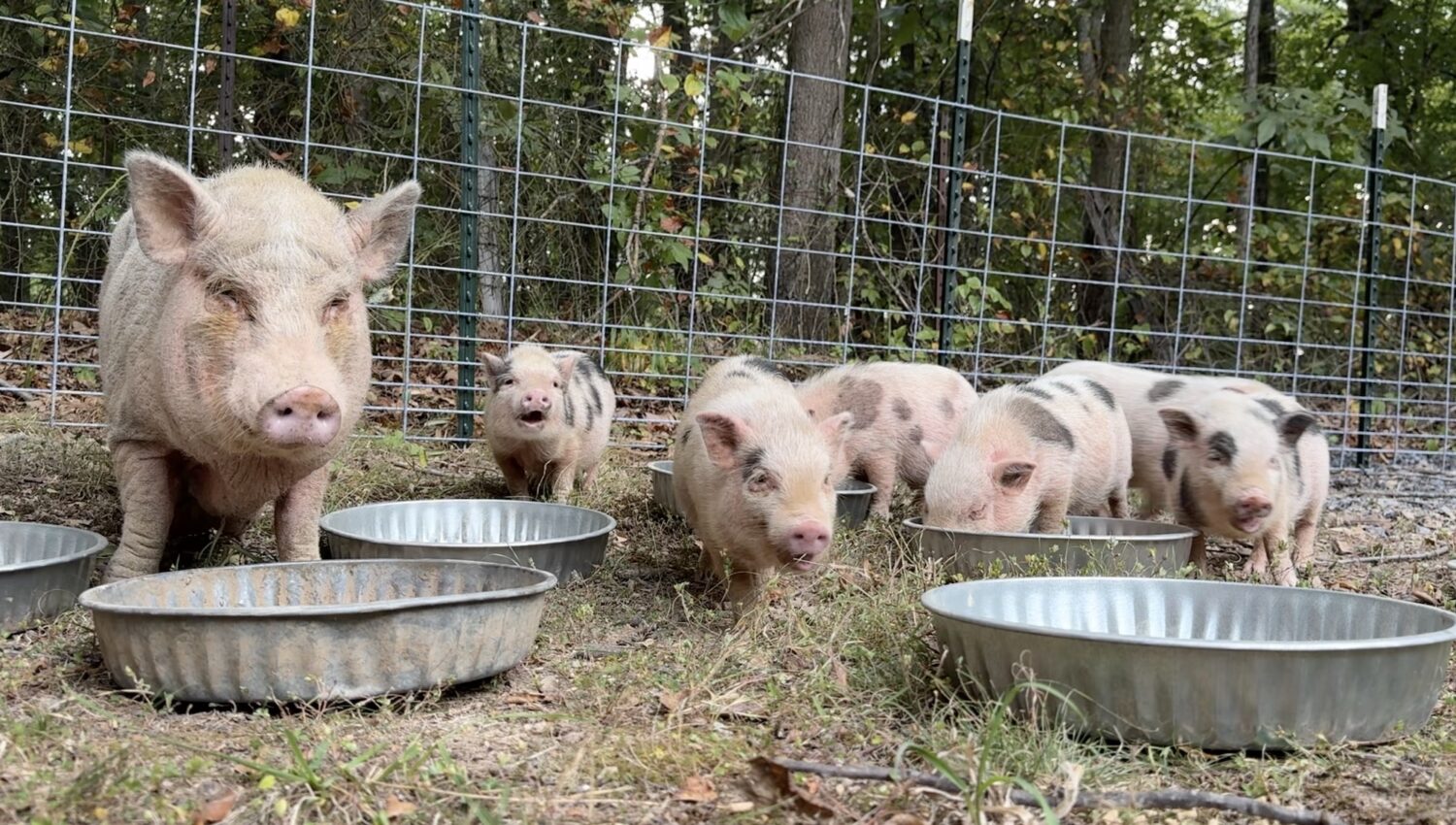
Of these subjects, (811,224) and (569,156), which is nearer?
(569,156)

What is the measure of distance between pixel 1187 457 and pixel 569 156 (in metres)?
6.09

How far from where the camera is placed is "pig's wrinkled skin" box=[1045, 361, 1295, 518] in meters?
6.76

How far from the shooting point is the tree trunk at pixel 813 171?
437 inches

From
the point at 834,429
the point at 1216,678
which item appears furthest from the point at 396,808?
the point at 834,429

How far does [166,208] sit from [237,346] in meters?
0.63

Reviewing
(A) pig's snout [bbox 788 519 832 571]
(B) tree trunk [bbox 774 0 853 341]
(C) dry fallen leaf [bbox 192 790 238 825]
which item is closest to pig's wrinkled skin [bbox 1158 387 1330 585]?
(A) pig's snout [bbox 788 519 832 571]

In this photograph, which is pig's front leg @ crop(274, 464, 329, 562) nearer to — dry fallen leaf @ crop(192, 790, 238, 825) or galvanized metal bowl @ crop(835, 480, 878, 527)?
dry fallen leaf @ crop(192, 790, 238, 825)

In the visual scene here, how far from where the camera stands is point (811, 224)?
1138cm

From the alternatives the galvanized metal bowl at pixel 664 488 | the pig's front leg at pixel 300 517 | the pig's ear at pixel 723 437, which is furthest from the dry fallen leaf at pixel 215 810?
the galvanized metal bowl at pixel 664 488

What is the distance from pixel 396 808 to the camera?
2.56m

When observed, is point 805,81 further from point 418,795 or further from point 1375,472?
point 418,795

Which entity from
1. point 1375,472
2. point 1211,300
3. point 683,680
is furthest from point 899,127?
point 683,680

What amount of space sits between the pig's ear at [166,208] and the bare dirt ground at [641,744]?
4.12ft

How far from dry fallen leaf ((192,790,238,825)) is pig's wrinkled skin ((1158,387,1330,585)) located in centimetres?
459
